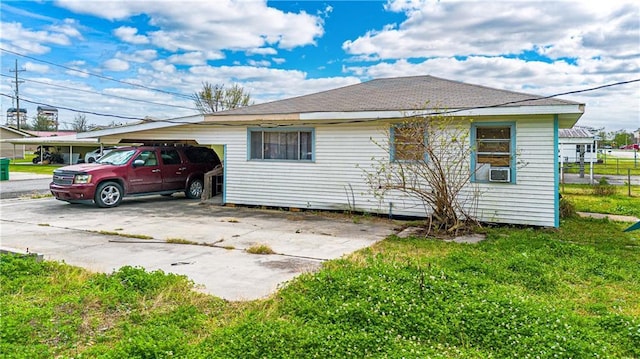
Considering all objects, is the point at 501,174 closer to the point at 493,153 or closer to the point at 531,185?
the point at 493,153

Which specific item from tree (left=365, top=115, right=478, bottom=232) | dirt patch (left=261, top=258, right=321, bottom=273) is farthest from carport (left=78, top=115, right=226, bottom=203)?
dirt patch (left=261, top=258, right=321, bottom=273)

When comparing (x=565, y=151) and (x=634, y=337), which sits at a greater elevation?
(x=565, y=151)

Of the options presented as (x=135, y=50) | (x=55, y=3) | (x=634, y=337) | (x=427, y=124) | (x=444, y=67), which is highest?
(x=135, y=50)

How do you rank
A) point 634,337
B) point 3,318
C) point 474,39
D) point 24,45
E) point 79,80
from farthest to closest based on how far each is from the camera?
point 79,80 < point 24,45 < point 474,39 < point 3,318 < point 634,337

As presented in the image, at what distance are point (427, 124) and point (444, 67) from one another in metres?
8.52

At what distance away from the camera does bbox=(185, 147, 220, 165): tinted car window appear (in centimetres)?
1362

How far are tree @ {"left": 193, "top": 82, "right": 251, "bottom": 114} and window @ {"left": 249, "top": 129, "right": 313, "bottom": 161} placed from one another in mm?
25913

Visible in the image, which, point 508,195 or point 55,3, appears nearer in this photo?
point 508,195

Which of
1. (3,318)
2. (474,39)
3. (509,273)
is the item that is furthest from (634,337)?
(474,39)

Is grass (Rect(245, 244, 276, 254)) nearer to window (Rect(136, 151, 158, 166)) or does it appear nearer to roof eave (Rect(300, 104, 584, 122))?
roof eave (Rect(300, 104, 584, 122))

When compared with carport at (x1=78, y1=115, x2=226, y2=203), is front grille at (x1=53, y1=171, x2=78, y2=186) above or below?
below

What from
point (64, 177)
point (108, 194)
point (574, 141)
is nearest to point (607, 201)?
point (574, 141)

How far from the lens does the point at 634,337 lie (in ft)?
11.1

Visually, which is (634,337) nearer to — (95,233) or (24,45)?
(95,233)
